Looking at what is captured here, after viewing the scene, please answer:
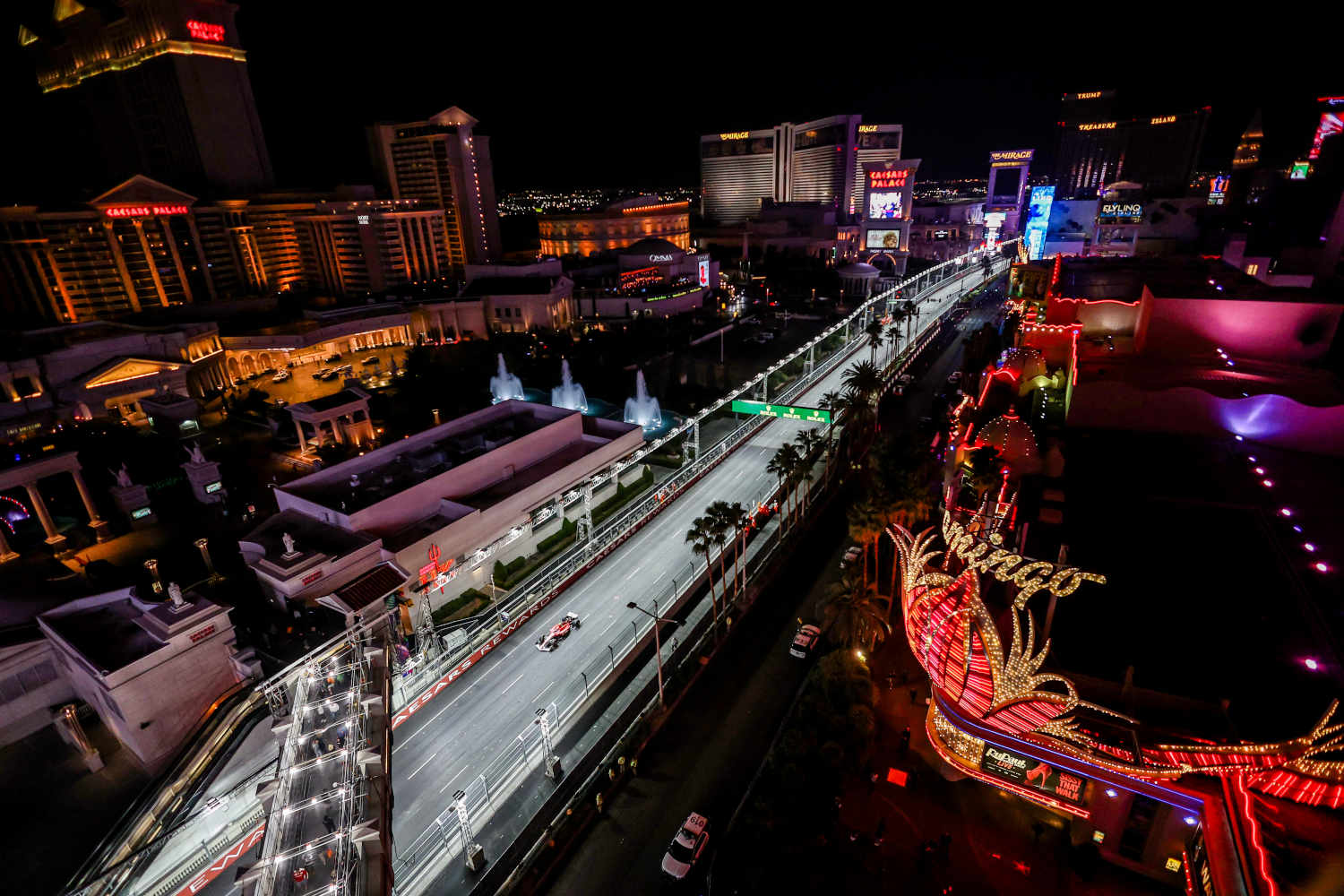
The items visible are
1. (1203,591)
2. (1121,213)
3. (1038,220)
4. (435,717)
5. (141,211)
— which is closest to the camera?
(1203,591)

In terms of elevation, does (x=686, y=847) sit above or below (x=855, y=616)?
below

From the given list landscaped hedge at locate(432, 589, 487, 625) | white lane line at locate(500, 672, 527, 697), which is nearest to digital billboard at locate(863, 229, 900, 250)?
landscaped hedge at locate(432, 589, 487, 625)

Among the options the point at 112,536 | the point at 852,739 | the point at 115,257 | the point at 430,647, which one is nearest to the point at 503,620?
the point at 430,647

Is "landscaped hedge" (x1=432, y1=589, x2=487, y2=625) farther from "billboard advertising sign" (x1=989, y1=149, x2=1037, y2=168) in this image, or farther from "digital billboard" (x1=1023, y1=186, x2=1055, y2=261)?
"billboard advertising sign" (x1=989, y1=149, x2=1037, y2=168)

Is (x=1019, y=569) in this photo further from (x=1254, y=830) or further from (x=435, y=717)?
(x=435, y=717)

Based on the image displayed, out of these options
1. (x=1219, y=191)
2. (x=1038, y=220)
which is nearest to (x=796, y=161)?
(x=1038, y=220)

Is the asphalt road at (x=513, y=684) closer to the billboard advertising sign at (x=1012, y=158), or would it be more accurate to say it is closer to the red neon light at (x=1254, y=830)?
the red neon light at (x=1254, y=830)

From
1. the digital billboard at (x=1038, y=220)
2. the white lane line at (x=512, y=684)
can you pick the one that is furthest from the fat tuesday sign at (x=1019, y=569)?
the digital billboard at (x=1038, y=220)
